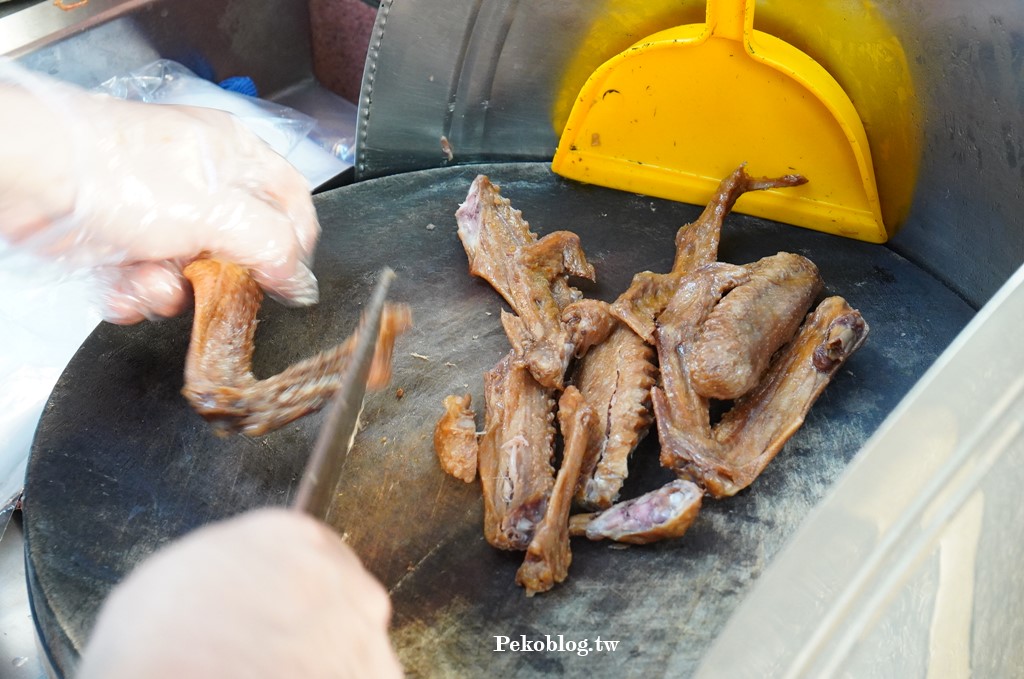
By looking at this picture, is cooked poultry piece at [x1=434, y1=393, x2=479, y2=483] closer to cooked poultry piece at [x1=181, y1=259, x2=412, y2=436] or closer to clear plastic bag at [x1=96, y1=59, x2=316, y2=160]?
cooked poultry piece at [x1=181, y1=259, x2=412, y2=436]

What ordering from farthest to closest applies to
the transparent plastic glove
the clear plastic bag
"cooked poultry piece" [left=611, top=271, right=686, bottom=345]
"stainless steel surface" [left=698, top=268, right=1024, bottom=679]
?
the clear plastic bag → "cooked poultry piece" [left=611, top=271, right=686, bottom=345] → the transparent plastic glove → "stainless steel surface" [left=698, top=268, right=1024, bottom=679]

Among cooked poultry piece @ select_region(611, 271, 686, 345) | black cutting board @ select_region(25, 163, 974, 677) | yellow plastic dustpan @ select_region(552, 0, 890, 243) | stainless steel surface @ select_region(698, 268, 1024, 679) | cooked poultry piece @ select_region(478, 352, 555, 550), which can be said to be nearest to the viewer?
stainless steel surface @ select_region(698, 268, 1024, 679)

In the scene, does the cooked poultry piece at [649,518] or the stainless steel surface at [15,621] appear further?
the stainless steel surface at [15,621]

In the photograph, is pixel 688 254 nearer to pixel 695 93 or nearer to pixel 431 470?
pixel 695 93

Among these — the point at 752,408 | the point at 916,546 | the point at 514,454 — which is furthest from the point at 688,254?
the point at 916,546

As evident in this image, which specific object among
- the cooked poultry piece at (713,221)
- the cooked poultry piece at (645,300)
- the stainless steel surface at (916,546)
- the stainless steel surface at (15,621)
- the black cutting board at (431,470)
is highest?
the stainless steel surface at (916,546)

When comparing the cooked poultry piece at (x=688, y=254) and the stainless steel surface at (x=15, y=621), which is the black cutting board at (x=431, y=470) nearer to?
the cooked poultry piece at (x=688, y=254)

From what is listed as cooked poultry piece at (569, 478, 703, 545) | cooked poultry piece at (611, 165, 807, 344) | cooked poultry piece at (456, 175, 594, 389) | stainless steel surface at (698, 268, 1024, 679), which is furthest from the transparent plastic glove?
cooked poultry piece at (611, 165, 807, 344)

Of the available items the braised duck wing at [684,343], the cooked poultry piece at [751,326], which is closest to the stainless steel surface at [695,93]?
the cooked poultry piece at [751,326]
